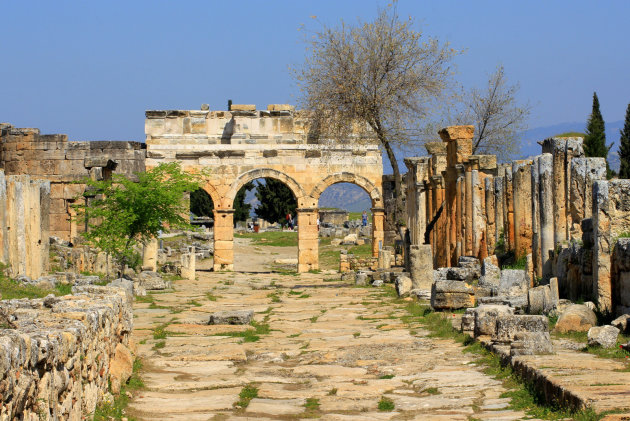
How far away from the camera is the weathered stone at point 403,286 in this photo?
57.6 ft

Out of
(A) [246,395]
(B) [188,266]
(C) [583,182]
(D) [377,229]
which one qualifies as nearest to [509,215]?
(C) [583,182]

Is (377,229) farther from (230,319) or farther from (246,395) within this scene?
(246,395)

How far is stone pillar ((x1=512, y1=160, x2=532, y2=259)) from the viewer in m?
17.7

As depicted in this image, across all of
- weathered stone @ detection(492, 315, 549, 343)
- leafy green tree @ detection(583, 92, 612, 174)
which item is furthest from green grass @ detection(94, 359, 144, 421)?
leafy green tree @ detection(583, 92, 612, 174)

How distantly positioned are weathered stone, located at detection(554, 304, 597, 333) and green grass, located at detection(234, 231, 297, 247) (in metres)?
31.8

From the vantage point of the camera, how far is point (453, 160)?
22875 millimetres

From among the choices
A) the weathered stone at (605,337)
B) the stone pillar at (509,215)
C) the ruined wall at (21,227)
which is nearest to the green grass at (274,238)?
the stone pillar at (509,215)

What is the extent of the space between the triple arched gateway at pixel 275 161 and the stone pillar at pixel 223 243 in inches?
1.3

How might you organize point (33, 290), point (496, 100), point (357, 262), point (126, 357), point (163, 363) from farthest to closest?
point (496, 100) → point (357, 262) → point (33, 290) → point (163, 363) → point (126, 357)

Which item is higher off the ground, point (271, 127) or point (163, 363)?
point (271, 127)

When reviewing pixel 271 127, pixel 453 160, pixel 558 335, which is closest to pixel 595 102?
pixel 271 127

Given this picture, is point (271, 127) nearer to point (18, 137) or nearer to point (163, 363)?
point (18, 137)

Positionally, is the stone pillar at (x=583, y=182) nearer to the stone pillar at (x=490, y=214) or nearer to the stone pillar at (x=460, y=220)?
the stone pillar at (x=490, y=214)

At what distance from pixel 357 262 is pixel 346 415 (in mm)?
21091
